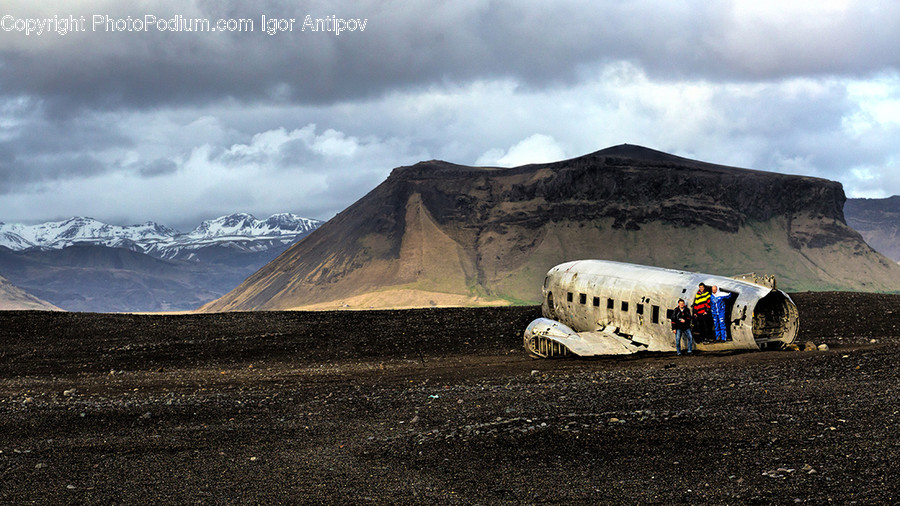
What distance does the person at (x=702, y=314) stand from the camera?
2467 centimetres

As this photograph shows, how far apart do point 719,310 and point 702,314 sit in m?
0.59

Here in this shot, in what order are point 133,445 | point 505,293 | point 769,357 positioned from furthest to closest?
point 505,293 → point 769,357 → point 133,445

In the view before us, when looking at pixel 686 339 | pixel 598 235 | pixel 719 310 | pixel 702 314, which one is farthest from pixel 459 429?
pixel 598 235

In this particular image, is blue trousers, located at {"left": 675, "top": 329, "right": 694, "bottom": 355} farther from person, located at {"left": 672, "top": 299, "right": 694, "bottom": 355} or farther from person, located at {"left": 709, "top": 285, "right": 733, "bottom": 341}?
person, located at {"left": 709, "top": 285, "right": 733, "bottom": 341}

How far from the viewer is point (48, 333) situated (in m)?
36.4

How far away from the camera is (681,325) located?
24.8m

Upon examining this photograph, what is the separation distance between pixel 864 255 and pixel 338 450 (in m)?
193

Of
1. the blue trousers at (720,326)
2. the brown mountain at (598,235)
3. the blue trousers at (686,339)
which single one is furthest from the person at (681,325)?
the brown mountain at (598,235)

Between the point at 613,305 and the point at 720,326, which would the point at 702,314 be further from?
the point at 613,305

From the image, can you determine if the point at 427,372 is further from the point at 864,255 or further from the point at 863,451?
the point at 864,255

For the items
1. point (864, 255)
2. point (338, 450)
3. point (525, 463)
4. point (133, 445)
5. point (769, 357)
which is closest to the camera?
point (525, 463)

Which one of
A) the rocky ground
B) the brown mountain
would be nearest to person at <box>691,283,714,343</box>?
the rocky ground

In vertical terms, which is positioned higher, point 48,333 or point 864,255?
point 864,255

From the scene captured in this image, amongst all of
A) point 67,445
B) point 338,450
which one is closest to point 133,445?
point 67,445
